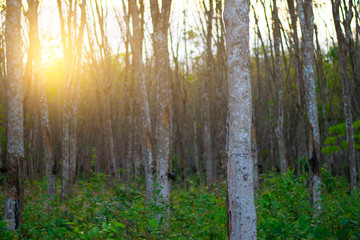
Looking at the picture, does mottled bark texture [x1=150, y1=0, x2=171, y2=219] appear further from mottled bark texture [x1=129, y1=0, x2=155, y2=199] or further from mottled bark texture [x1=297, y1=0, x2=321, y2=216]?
mottled bark texture [x1=297, y1=0, x2=321, y2=216]

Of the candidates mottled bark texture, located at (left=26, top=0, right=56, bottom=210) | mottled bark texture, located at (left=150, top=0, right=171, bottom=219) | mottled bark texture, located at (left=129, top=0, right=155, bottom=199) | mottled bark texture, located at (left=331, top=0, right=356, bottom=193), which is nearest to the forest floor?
mottled bark texture, located at (left=150, top=0, right=171, bottom=219)

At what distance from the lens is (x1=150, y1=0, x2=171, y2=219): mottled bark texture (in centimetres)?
670

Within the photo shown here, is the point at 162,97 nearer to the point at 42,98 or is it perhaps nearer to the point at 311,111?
the point at 311,111

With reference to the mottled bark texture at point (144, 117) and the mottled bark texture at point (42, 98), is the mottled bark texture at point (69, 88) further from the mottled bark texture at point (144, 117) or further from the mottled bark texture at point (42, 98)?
the mottled bark texture at point (144, 117)

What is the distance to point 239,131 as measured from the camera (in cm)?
369

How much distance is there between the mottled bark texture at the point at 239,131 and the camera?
11.9 feet

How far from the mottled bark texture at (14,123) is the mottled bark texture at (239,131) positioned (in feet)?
14.8

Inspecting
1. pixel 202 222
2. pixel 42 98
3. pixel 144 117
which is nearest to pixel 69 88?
pixel 42 98

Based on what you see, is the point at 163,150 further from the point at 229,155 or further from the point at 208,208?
the point at 229,155

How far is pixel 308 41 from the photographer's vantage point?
274 inches

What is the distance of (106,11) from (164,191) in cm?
1068

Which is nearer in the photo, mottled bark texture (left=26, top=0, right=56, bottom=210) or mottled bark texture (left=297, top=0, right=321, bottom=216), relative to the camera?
mottled bark texture (left=297, top=0, right=321, bottom=216)

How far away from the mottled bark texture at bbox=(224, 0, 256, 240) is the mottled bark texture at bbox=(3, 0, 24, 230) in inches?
177

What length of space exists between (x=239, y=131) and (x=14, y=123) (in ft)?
15.5
